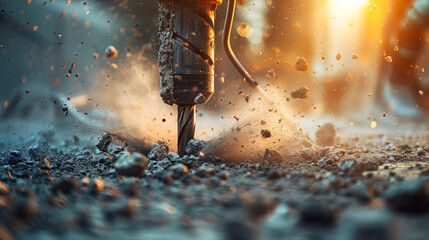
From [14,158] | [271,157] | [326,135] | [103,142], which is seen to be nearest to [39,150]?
[14,158]

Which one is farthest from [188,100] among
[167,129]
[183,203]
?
[183,203]

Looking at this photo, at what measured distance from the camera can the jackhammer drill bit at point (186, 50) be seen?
2309 millimetres

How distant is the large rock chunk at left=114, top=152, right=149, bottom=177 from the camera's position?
1728 mm

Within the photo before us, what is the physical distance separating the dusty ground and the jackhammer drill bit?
0.67m

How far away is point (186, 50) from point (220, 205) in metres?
1.47

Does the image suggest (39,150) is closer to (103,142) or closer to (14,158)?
(14,158)

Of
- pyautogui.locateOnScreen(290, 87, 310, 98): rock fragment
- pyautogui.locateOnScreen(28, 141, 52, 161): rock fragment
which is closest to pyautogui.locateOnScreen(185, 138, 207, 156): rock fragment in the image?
pyautogui.locateOnScreen(290, 87, 310, 98): rock fragment

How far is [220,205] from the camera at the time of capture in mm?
1172

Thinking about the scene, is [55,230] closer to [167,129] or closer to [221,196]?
[221,196]

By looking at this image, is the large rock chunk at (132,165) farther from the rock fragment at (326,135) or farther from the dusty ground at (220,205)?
the rock fragment at (326,135)

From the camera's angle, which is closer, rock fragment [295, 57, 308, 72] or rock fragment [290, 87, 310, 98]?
rock fragment [290, 87, 310, 98]

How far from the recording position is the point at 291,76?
10.4 ft

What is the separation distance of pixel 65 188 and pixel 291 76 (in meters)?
2.51

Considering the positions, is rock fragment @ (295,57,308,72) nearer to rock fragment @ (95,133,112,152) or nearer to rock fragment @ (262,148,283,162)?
rock fragment @ (262,148,283,162)
